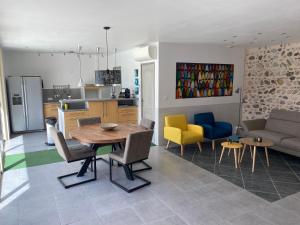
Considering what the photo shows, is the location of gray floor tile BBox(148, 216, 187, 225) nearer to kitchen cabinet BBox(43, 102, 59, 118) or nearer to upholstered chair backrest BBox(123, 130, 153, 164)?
upholstered chair backrest BBox(123, 130, 153, 164)

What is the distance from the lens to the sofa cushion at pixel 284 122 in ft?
16.6

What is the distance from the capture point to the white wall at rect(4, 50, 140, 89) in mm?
7293

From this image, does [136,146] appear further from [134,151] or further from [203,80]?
[203,80]

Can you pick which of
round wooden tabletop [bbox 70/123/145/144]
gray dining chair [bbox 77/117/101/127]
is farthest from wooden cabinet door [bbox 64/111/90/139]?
round wooden tabletop [bbox 70/123/145/144]

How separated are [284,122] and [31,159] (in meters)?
5.58

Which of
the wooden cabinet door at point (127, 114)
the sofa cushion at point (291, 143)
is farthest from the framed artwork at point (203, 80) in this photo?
the sofa cushion at point (291, 143)

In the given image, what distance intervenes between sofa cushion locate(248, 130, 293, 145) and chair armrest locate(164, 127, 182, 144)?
5.64 ft

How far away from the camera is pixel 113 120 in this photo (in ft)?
21.7

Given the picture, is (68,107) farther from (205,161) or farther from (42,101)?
(205,161)

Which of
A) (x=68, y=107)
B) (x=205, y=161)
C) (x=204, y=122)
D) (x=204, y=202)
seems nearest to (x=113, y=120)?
(x=68, y=107)

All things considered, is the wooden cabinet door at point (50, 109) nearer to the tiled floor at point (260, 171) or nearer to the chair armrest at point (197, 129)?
the tiled floor at point (260, 171)

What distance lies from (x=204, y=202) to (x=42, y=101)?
6.16 metres

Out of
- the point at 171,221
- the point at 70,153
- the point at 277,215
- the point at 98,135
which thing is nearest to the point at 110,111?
the point at 98,135

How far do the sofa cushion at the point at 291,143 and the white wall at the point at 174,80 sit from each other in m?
2.01
